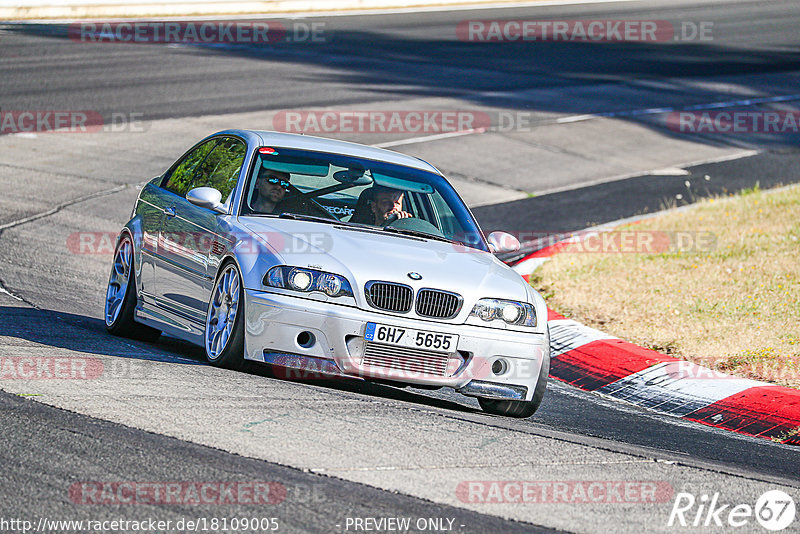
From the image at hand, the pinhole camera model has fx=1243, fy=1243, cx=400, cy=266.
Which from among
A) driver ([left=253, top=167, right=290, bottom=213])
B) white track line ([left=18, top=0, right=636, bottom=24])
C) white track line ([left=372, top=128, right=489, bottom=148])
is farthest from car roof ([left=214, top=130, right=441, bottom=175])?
white track line ([left=18, top=0, right=636, bottom=24])

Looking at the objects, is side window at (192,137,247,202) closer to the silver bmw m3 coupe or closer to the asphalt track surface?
the silver bmw m3 coupe

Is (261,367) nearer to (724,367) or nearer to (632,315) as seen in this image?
(724,367)

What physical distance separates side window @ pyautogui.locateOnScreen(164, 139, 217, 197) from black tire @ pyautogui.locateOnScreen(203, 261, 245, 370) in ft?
4.90

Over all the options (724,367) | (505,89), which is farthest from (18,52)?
(724,367)

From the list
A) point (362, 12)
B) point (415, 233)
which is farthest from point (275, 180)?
point (362, 12)

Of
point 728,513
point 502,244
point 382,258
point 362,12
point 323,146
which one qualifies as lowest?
point 362,12

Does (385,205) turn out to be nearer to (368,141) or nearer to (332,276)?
(332,276)

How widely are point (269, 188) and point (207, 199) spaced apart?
451 mm

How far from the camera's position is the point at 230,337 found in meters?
7.32

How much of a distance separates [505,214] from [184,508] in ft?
37.8

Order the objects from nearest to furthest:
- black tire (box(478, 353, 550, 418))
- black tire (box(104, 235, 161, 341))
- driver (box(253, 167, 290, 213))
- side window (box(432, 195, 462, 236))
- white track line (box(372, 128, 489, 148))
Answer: black tire (box(478, 353, 550, 418)) → driver (box(253, 167, 290, 213)) → side window (box(432, 195, 462, 236)) → black tire (box(104, 235, 161, 341)) → white track line (box(372, 128, 489, 148))

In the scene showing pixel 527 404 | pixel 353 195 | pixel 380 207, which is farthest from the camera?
pixel 353 195

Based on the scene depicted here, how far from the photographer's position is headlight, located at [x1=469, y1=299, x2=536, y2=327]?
7379mm

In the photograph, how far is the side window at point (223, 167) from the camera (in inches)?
332
